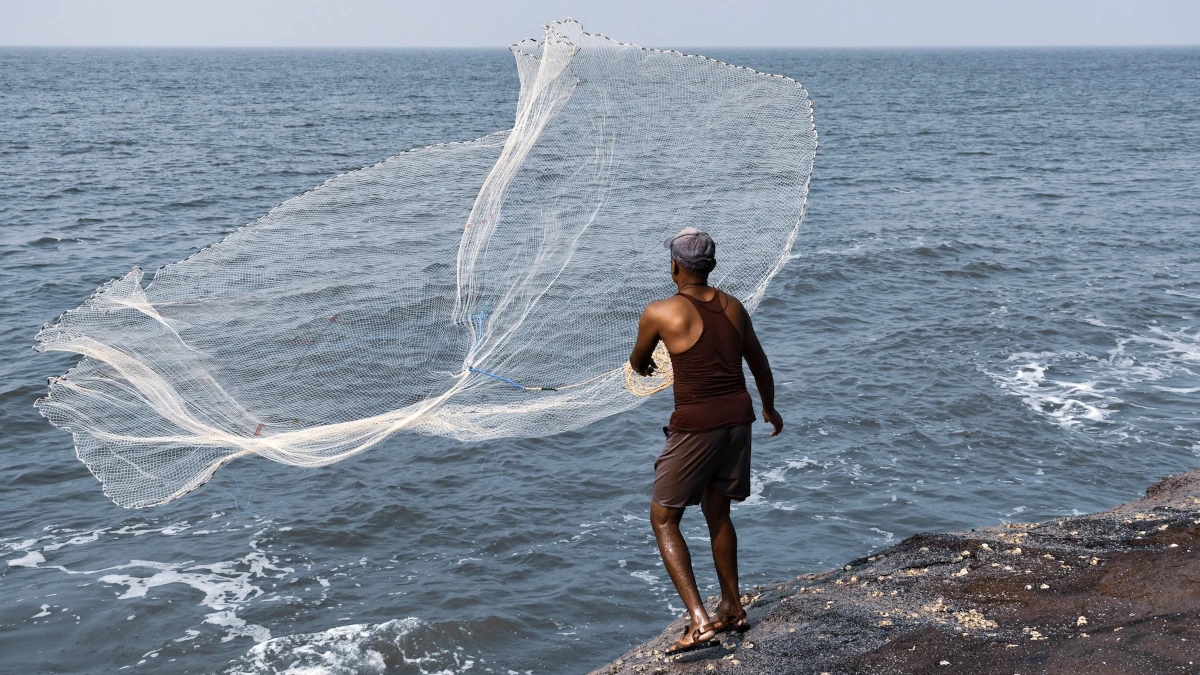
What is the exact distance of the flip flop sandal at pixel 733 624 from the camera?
178 inches

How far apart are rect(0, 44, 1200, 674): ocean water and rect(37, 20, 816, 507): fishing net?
51.5 inches

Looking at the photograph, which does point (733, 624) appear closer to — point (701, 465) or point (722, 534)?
point (722, 534)

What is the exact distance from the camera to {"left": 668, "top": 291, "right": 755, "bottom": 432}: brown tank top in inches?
159

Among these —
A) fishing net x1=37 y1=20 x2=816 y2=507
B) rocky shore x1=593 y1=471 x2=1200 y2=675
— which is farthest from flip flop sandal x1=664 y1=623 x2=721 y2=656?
fishing net x1=37 y1=20 x2=816 y2=507

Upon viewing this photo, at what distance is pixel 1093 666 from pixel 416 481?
6.32 meters

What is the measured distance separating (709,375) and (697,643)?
44.9 inches

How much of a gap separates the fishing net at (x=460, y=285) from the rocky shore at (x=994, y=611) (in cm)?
138

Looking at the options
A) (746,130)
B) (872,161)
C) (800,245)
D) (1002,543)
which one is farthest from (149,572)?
(872,161)

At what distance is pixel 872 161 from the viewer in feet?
87.8

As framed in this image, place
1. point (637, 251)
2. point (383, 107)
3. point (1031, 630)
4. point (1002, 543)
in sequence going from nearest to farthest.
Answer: point (1031, 630) < point (1002, 543) < point (637, 251) < point (383, 107)

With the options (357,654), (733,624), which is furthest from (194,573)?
(733,624)

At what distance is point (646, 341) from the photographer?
4141mm

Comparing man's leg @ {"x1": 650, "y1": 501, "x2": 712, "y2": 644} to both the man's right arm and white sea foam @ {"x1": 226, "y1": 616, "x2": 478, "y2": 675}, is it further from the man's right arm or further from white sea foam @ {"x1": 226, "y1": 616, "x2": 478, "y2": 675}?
white sea foam @ {"x1": 226, "y1": 616, "x2": 478, "y2": 675}

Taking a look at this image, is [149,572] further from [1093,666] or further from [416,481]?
[1093,666]
